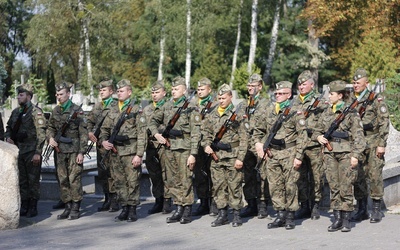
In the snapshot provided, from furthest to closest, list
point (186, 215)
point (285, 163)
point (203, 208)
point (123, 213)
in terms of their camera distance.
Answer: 1. point (203, 208)
2. point (123, 213)
3. point (186, 215)
4. point (285, 163)

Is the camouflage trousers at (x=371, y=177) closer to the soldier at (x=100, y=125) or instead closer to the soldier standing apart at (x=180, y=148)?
the soldier standing apart at (x=180, y=148)

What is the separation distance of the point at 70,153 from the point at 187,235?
238 centimetres

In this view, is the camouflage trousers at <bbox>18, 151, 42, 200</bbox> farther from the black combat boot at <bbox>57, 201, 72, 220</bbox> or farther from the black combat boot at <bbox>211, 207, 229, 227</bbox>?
the black combat boot at <bbox>211, 207, 229, 227</bbox>

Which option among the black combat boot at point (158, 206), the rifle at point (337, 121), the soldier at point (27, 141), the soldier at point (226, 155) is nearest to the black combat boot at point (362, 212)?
the rifle at point (337, 121)

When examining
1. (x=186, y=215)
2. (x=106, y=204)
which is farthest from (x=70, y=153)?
(x=186, y=215)

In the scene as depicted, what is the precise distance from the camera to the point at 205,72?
5650 centimetres

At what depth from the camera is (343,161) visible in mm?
11094

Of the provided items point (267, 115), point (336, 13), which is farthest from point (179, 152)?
point (336, 13)

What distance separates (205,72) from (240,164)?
45218 millimetres

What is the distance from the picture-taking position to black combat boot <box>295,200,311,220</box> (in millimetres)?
12078

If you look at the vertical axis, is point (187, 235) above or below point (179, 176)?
below

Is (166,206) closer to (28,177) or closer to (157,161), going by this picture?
(157,161)

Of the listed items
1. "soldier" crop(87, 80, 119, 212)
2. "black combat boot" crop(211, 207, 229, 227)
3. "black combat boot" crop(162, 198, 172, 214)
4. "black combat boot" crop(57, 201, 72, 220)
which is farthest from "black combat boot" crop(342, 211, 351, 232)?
"black combat boot" crop(57, 201, 72, 220)

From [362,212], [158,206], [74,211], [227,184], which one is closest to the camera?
[227,184]
